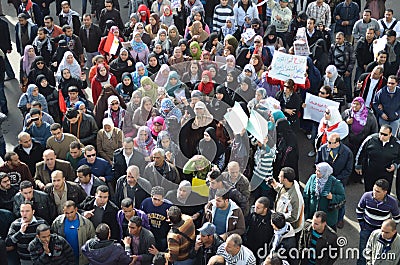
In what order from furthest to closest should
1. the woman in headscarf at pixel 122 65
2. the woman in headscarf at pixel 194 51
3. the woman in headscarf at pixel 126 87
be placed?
the woman in headscarf at pixel 194 51 < the woman in headscarf at pixel 122 65 < the woman in headscarf at pixel 126 87

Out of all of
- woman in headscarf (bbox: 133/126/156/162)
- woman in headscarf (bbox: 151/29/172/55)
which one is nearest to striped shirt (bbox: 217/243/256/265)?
→ woman in headscarf (bbox: 133/126/156/162)

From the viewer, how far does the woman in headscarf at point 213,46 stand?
1195cm

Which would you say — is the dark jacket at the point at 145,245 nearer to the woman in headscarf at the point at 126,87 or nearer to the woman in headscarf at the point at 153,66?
the woman in headscarf at the point at 126,87

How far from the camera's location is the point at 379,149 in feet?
28.6

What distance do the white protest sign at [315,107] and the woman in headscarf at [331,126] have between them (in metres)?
0.70

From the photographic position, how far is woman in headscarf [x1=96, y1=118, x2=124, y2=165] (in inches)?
362

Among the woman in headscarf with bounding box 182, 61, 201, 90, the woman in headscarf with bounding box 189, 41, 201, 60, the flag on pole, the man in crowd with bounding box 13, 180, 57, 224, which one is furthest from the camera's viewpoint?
the flag on pole

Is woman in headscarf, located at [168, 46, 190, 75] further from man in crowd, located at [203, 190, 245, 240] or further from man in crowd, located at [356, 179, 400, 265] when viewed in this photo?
man in crowd, located at [356, 179, 400, 265]

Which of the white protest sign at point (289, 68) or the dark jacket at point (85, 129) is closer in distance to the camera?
the dark jacket at point (85, 129)

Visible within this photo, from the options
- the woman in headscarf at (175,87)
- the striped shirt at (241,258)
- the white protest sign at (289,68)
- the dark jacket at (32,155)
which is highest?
the white protest sign at (289,68)

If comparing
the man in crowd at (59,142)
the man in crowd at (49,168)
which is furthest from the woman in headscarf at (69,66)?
the man in crowd at (49,168)

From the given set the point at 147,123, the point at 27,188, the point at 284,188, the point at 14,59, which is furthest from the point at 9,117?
the point at 284,188

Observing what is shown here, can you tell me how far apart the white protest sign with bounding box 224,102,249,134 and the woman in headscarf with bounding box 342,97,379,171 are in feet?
5.75

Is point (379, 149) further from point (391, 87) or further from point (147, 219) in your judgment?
point (147, 219)
